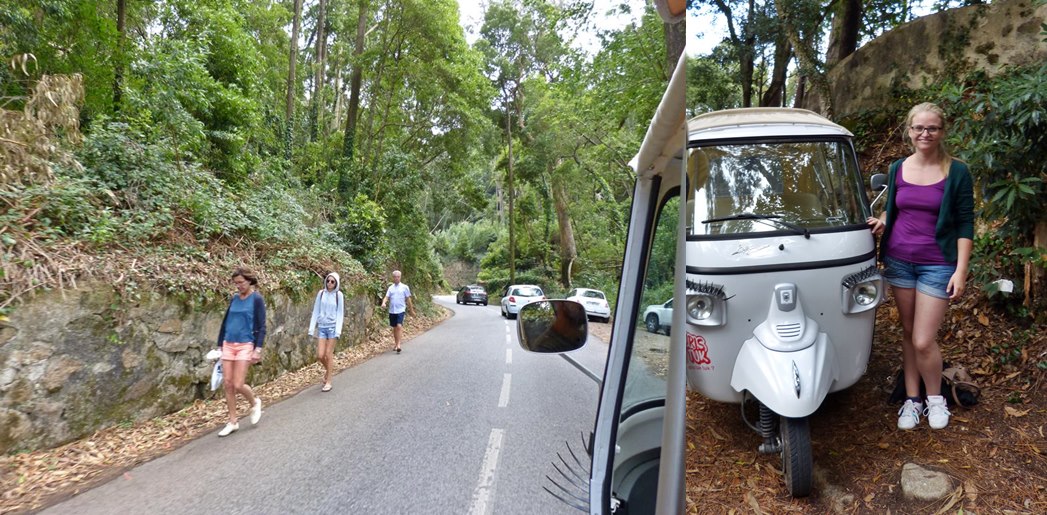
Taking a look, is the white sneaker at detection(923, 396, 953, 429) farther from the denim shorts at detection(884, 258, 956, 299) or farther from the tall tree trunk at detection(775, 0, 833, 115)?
the tall tree trunk at detection(775, 0, 833, 115)

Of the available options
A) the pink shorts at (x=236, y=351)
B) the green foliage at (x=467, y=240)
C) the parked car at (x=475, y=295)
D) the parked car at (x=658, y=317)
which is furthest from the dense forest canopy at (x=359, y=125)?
the green foliage at (x=467, y=240)

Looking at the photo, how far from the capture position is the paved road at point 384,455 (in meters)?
2.85

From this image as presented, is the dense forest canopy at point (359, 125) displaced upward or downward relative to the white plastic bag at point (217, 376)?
upward

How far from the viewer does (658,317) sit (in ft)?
2.63

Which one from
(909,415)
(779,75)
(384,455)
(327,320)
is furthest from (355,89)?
(909,415)

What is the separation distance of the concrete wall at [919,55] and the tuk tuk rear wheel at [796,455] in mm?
719

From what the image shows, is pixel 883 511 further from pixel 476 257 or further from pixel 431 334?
pixel 476 257

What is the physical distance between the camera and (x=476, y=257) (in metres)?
30.3

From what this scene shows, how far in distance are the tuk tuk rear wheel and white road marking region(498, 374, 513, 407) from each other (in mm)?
4707

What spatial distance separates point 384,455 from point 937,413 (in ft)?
11.6

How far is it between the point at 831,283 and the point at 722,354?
0.25m

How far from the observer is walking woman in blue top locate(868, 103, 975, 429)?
1004 millimetres

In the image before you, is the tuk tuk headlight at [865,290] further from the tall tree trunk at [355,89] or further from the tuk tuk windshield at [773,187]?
the tall tree trunk at [355,89]

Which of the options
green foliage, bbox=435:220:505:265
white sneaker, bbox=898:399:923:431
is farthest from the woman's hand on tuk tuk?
green foliage, bbox=435:220:505:265
